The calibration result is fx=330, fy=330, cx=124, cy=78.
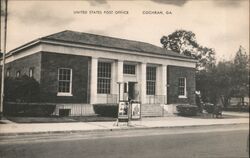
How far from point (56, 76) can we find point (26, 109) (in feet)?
10.7

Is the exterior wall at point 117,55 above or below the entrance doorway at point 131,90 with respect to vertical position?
above

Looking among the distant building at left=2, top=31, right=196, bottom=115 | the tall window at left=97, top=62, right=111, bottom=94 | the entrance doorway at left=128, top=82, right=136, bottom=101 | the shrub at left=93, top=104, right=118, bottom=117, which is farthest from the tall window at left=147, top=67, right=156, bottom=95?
the shrub at left=93, top=104, right=118, bottom=117

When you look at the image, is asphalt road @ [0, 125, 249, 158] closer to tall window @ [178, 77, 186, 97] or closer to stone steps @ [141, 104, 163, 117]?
stone steps @ [141, 104, 163, 117]

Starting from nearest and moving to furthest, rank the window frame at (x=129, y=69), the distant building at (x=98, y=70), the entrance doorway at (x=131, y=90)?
the distant building at (x=98, y=70) → the window frame at (x=129, y=69) → the entrance doorway at (x=131, y=90)

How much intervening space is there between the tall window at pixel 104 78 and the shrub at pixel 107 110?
7.49 ft

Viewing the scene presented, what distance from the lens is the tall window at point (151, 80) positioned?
2533 centimetres

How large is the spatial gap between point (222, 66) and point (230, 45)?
20492 millimetres

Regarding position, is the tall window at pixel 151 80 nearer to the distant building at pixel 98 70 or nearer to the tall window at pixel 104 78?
the distant building at pixel 98 70

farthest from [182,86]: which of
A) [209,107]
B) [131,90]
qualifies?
[131,90]

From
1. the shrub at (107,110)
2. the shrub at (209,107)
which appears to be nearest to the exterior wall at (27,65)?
the shrub at (107,110)

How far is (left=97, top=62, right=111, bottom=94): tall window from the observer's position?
22562mm

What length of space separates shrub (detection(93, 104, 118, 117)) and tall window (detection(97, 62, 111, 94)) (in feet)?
7.49

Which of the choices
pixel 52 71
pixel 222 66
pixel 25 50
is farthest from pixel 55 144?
pixel 222 66

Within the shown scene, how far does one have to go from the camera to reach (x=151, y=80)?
25.5m
